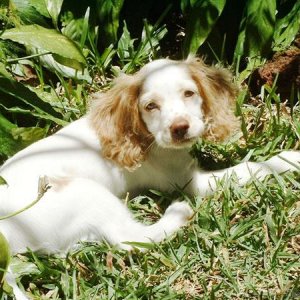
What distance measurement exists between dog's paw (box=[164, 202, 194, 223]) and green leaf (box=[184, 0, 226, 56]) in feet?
4.39

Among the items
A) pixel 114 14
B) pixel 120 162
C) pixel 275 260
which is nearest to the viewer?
pixel 275 260

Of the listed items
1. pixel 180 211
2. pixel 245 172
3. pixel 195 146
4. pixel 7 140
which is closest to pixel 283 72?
pixel 195 146

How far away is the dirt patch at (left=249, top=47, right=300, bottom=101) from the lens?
14.8ft

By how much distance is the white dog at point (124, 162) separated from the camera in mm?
3324

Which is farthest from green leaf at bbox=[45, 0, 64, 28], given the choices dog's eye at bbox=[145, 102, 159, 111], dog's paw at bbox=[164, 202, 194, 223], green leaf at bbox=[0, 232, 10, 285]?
green leaf at bbox=[0, 232, 10, 285]

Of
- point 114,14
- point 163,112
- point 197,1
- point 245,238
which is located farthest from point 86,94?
point 245,238

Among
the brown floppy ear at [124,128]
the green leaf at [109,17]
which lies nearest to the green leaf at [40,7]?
the green leaf at [109,17]

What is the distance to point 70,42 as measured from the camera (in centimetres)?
379

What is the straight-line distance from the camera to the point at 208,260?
331 centimetres

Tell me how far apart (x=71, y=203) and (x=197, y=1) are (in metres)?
1.85

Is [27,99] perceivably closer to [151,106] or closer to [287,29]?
[151,106]

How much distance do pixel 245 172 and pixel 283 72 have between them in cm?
101

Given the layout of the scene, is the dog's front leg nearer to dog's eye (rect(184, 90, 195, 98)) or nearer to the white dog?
the white dog

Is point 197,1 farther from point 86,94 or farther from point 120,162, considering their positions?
point 120,162
